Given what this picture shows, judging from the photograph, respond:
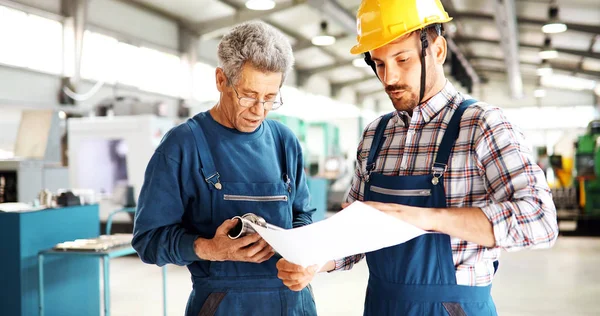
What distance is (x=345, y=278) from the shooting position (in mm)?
6766

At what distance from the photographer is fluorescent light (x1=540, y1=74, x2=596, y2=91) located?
844 inches

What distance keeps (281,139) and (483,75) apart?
76.1 feet

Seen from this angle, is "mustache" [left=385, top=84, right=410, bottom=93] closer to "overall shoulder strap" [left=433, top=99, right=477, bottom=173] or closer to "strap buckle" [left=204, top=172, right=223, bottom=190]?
"overall shoulder strap" [left=433, top=99, right=477, bottom=173]

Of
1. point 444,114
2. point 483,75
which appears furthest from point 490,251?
point 483,75

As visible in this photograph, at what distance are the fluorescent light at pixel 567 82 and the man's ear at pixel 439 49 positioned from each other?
71.8 feet

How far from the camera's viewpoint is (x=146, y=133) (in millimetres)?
7301

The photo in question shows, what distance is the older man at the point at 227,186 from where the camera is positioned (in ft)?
5.21

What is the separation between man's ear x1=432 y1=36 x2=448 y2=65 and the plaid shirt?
8 cm

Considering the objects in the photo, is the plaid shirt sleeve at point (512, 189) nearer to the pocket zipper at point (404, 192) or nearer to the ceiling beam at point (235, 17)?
the pocket zipper at point (404, 192)

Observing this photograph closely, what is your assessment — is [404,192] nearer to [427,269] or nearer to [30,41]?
[427,269]

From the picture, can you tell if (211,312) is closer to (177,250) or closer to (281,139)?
(177,250)

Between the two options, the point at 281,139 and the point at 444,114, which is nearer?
the point at 444,114

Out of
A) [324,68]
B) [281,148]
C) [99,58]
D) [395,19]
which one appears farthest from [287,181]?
Result: [324,68]

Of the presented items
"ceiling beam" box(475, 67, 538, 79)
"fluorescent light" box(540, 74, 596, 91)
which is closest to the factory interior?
"ceiling beam" box(475, 67, 538, 79)
